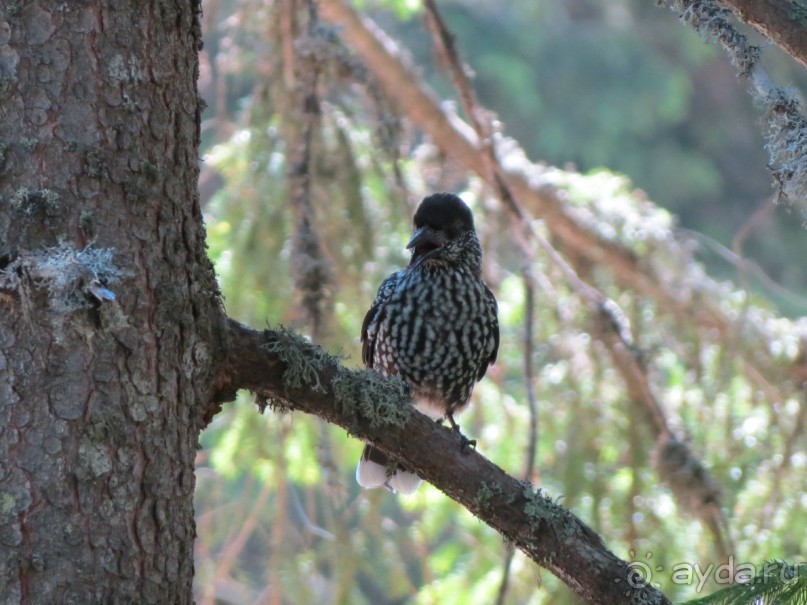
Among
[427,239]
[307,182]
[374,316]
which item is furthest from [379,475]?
[307,182]

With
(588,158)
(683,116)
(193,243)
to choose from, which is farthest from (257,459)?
(683,116)

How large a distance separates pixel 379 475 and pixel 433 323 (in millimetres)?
581

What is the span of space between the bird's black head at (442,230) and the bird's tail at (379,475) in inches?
28.3

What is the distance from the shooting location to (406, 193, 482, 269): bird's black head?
389cm

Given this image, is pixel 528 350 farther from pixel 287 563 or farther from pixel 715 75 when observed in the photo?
pixel 715 75

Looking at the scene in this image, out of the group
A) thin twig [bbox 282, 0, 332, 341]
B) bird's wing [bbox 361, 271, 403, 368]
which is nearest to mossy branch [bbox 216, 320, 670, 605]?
thin twig [bbox 282, 0, 332, 341]

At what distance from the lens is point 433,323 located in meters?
3.85

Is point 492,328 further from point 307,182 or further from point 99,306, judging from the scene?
point 99,306

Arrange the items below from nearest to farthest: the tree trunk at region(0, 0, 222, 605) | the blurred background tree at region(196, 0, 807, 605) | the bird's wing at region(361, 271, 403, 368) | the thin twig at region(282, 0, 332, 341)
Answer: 1. the tree trunk at region(0, 0, 222, 605)
2. the thin twig at region(282, 0, 332, 341)
3. the bird's wing at region(361, 271, 403, 368)
4. the blurred background tree at region(196, 0, 807, 605)

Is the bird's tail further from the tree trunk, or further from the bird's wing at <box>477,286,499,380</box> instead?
the tree trunk

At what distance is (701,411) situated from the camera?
4.74 metres

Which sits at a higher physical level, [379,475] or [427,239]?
[427,239]

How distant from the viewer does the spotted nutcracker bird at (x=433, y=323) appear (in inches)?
152

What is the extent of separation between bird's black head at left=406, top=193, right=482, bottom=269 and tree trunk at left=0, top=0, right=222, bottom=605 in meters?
1.68
